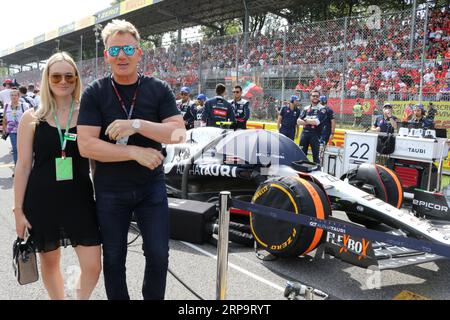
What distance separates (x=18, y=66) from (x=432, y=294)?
7208cm

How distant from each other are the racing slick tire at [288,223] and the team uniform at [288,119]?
565 cm

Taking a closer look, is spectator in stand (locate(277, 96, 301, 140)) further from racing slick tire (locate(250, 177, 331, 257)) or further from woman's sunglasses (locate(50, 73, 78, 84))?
woman's sunglasses (locate(50, 73, 78, 84))

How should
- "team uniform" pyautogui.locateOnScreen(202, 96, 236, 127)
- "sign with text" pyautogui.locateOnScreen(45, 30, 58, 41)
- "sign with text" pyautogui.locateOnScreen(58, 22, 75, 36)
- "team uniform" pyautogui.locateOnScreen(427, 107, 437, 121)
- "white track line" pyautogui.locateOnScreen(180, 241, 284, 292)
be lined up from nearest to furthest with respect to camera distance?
1. "white track line" pyautogui.locateOnScreen(180, 241, 284, 292)
2. "team uniform" pyautogui.locateOnScreen(202, 96, 236, 127)
3. "team uniform" pyautogui.locateOnScreen(427, 107, 437, 121)
4. "sign with text" pyautogui.locateOnScreen(58, 22, 75, 36)
5. "sign with text" pyautogui.locateOnScreen(45, 30, 58, 41)

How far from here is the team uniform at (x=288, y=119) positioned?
902 cm

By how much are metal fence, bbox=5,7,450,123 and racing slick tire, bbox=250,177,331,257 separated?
319 inches

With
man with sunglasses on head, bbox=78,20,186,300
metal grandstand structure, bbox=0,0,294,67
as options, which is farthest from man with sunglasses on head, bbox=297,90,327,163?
metal grandstand structure, bbox=0,0,294,67

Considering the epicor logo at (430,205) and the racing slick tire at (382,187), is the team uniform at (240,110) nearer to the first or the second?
the racing slick tire at (382,187)

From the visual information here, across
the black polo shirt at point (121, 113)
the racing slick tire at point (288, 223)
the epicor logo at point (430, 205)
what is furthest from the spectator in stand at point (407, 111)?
the black polo shirt at point (121, 113)

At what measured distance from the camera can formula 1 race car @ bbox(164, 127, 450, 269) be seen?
3221mm

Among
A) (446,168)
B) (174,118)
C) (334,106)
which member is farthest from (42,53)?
(174,118)

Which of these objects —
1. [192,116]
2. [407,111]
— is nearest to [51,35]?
[192,116]

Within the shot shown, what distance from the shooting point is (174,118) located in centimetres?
211

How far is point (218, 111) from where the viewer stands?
25.5 ft

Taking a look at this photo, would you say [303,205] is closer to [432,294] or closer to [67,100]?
[432,294]
